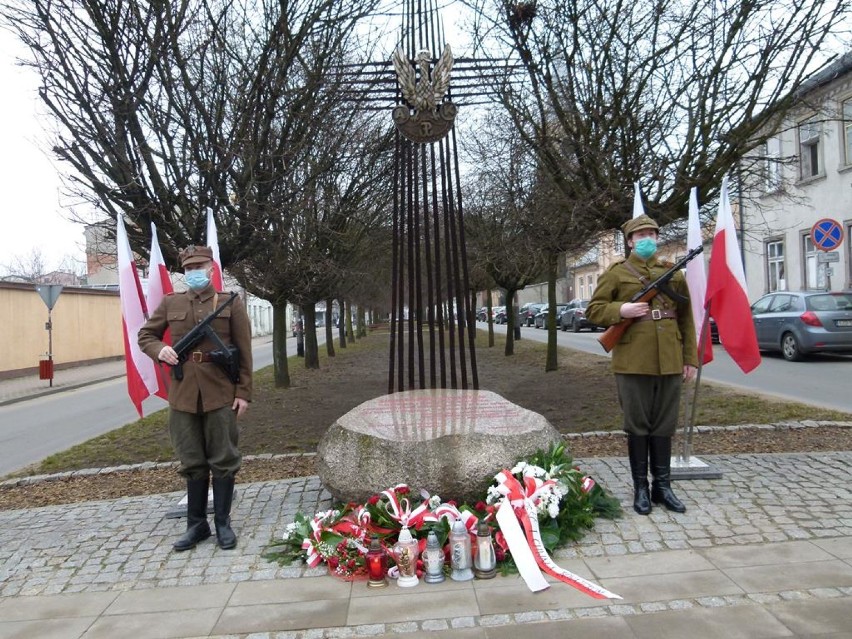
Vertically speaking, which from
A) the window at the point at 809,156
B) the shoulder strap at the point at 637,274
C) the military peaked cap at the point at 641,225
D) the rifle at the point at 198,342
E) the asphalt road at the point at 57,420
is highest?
the window at the point at 809,156

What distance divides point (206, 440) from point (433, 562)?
6.06 feet

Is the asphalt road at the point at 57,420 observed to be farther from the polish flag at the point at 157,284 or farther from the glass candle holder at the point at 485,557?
the glass candle holder at the point at 485,557

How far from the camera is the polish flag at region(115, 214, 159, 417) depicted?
5.28 meters

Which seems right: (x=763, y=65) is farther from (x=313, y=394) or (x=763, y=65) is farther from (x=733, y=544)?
(x=313, y=394)

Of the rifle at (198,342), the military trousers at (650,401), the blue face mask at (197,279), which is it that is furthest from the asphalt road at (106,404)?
the military trousers at (650,401)

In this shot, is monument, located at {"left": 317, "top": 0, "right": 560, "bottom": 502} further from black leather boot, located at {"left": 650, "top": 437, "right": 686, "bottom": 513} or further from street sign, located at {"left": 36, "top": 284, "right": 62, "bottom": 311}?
street sign, located at {"left": 36, "top": 284, "right": 62, "bottom": 311}

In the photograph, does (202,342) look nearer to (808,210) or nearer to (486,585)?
(486,585)

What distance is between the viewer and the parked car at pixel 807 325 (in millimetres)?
14453

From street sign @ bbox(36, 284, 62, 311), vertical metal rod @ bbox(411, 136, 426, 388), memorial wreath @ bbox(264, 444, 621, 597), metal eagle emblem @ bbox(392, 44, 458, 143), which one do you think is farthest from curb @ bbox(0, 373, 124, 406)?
memorial wreath @ bbox(264, 444, 621, 597)

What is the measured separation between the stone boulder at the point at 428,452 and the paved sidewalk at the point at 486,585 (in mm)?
656

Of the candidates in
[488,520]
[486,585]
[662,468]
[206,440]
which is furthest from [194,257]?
[662,468]

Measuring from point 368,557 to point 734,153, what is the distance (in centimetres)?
667

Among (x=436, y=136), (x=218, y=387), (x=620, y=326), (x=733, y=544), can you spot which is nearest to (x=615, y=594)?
(x=733, y=544)

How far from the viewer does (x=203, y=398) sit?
4543 mm
